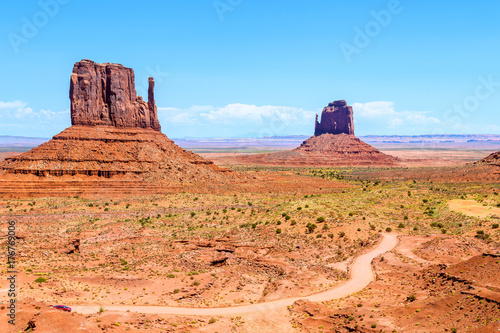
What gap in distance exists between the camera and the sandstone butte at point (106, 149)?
263 ft

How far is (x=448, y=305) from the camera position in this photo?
85.7 ft

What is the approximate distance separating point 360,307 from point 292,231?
19651 mm

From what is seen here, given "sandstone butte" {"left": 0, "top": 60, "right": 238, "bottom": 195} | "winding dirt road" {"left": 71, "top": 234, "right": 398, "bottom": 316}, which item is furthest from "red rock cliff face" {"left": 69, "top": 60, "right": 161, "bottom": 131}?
"winding dirt road" {"left": 71, "top": 234, "right": 398, "bottom": 316}

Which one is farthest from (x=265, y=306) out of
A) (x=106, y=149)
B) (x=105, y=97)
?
(x=105, y=97)

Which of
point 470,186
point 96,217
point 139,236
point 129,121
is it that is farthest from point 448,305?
point 129,121

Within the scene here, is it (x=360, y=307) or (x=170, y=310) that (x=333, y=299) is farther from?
(x=170, y=310)

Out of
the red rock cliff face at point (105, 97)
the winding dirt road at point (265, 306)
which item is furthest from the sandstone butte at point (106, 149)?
the winding dirt road at point (265, 306)

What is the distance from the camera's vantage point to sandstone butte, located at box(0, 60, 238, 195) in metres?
80.1

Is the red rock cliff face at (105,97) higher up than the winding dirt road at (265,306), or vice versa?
the red rock cliff face at (105,97)

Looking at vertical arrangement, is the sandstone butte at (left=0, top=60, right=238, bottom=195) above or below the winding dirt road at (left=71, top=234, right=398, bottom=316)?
above

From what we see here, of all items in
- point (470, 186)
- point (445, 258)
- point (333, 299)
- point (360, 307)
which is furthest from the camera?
point (470, 186)

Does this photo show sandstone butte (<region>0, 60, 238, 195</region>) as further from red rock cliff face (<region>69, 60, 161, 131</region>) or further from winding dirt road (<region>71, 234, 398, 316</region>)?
winding dirt road (<region>71, 234, 398, 316</region>)

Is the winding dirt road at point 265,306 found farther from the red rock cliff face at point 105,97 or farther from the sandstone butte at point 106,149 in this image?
the red rock cliff face at point 105,97

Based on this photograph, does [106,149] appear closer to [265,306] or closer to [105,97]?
[105,97]
